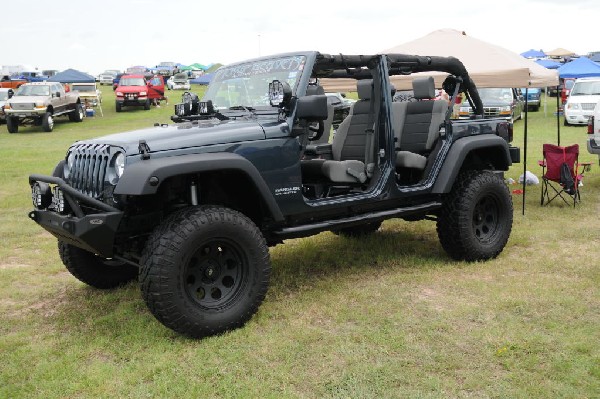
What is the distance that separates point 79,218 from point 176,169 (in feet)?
2.31

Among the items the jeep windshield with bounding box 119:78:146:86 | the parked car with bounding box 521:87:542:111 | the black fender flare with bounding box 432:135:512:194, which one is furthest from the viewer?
the jeep windshield with bounding box 119:78:146:86

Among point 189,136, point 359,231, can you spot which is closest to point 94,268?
point 189,136

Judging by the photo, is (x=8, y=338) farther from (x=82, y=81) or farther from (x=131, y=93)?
(x=82, y=81)

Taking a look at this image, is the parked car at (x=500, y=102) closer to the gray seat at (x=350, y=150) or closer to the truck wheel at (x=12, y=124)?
the gray seat at (x=350, y=150)

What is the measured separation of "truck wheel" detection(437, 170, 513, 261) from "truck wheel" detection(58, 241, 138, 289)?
2.88m

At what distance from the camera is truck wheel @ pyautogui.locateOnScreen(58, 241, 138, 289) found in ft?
16.6

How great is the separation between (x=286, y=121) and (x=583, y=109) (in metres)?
17.4

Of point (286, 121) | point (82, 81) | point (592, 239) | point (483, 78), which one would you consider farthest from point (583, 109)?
point (82, 81)

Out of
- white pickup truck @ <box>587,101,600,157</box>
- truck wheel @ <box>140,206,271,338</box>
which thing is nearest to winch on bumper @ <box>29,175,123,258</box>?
truck wheel @ <box>140,206,271,338</box>

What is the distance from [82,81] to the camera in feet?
114

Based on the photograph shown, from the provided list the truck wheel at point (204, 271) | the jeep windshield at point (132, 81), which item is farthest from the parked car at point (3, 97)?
the truck wheel at point (204, 271)

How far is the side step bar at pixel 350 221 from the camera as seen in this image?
4594 mm

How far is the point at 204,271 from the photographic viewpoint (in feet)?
13.7

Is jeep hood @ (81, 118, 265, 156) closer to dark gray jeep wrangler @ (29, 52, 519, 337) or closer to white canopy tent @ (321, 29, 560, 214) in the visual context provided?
dark gray jeep wrangler @ (29, 52, 519, 337)
